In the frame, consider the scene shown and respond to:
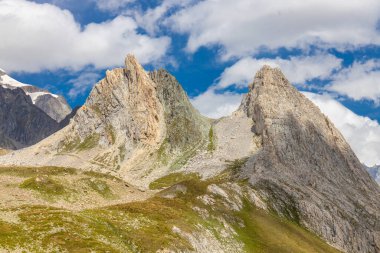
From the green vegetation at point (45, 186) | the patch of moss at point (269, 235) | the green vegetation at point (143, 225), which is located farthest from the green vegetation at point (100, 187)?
the patch of moss at point (269, 235)

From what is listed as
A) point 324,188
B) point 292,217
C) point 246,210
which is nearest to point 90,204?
point 246,210

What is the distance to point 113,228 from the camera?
72938mm

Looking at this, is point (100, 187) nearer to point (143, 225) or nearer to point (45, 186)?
point (45, 186)

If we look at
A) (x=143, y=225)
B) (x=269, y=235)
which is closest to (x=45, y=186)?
A: (x=143, y=225)

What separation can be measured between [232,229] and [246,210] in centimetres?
2184

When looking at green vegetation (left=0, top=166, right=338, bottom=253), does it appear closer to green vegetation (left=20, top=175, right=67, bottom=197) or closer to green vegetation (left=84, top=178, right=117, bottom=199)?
green vegetation (left=84, top=178, right=117, bottom=199)

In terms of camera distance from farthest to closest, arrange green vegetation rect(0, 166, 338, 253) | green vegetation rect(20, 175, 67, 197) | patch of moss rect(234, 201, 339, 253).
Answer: green vegetation rect(20, 175, 67, 197), patch of moss rect(234, 201, 339, 253), green vegetation rect(0, 166, 338, 253)

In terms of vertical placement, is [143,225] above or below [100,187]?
below

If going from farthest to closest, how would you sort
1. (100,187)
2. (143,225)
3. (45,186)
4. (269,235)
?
1. (100,187)
2. (269,235)
3. (45,186)
4. (143,225)

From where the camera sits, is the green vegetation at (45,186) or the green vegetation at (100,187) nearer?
the green vegetation at (45,186)

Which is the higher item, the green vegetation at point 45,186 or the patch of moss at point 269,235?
the patch of moss at point 269,235

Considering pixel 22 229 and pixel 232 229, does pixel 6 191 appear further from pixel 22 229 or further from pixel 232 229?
pixel 232 229

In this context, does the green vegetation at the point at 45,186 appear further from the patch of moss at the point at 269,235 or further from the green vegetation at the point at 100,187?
the patch of moss at the point at 269,235

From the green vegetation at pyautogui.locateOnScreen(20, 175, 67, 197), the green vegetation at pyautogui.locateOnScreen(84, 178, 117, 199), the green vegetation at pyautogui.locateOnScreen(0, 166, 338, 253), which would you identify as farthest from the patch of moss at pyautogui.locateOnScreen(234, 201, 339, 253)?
the green vegetation at pyautogui.locateOnScreen(20, 175, 67, 197)
